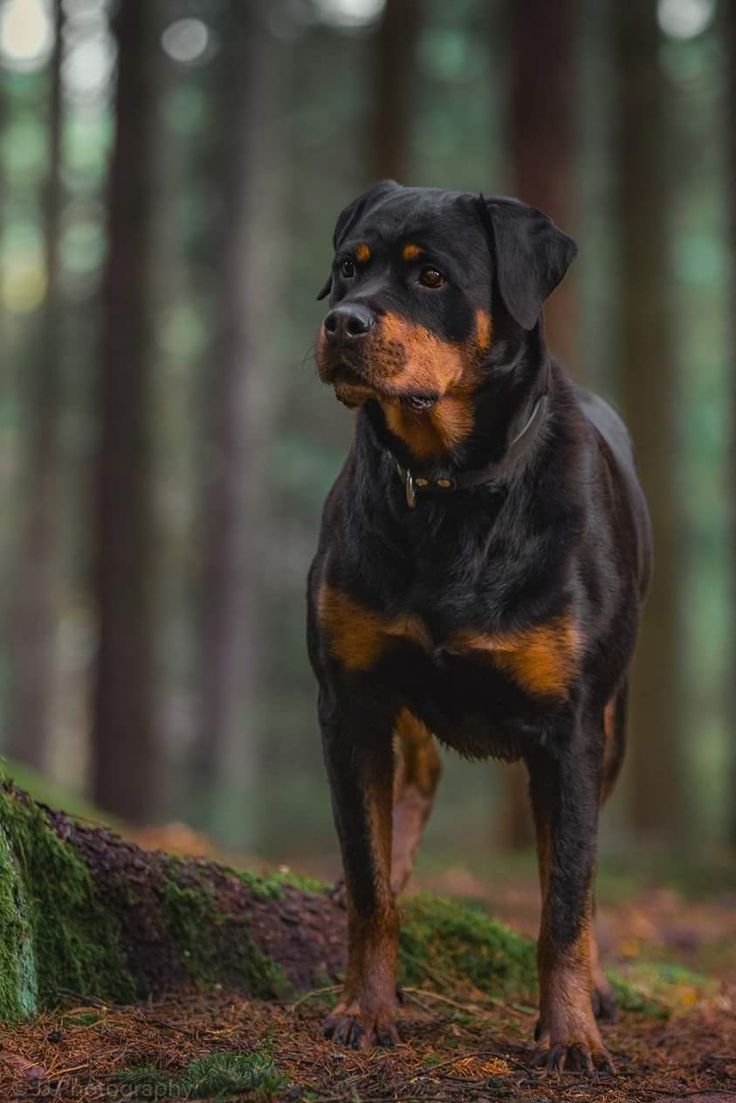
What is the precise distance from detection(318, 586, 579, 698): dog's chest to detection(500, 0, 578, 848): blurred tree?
8198 millimetres

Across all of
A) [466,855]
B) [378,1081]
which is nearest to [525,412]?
[378,1081]

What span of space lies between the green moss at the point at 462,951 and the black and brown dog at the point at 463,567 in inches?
31.5

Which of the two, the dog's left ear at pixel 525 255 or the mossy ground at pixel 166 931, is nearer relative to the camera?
the mossy ground at pixel 166 931

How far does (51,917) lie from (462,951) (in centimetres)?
177

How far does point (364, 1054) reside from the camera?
13.8 ft

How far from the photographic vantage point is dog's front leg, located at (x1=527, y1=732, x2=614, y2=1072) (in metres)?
4.45

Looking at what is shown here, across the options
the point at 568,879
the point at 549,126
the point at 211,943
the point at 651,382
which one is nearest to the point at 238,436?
the point at 651,382

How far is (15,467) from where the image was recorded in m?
36.8

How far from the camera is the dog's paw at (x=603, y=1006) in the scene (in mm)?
5402

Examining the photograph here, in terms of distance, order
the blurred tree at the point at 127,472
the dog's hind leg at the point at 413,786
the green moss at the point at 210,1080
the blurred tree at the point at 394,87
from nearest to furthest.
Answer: the green moss at the point at 210,1080
the dog's hind leg at the point at 413,786
the blurred tree at the point at 127,472
the blurred tree at the point at 394,87

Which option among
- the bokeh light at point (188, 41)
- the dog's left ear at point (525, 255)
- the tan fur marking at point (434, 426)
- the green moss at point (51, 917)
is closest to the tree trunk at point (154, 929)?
the green moss at point (51, 917)

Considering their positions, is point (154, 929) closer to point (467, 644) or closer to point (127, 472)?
point (467, 644)

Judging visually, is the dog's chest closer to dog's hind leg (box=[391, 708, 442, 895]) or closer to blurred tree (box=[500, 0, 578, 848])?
dog's hind leg (box=[391, 708, 442, 895])

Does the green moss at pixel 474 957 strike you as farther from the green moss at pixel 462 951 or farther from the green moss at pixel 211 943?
the green moss at pixel 211 943
